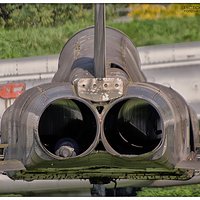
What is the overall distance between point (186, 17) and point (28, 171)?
18.8 meters

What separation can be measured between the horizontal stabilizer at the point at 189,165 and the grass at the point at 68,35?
868 centimetres

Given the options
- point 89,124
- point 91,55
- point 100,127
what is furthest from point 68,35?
point 100,127

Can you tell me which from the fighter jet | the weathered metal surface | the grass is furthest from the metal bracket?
the grass

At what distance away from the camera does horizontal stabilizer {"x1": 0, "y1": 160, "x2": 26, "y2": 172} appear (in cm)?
1204

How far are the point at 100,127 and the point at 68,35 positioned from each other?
13288mm

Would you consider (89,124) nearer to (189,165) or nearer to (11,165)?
(11,165)

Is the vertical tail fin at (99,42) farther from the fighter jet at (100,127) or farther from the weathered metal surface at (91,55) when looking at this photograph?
the weathered metal surface at (91,55)

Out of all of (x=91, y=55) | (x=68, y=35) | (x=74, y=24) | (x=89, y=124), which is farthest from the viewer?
(x=74, y=24)

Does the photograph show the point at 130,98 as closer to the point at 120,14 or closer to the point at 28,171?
the point at 28,171

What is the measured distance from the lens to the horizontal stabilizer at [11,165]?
12.0 metres

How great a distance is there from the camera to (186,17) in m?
30.5

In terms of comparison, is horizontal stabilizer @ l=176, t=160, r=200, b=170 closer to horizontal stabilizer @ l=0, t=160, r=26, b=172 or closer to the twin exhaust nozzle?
the twin exhaust nozzle

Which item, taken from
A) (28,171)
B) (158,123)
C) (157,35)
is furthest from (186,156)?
(157,35)

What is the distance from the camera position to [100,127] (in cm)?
1111
